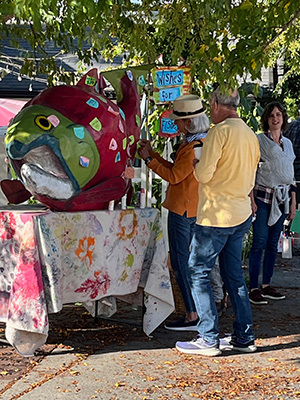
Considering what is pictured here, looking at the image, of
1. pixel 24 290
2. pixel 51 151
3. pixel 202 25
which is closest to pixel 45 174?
pixel 51 151

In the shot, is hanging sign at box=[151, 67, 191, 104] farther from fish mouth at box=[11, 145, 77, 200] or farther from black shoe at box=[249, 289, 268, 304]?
fish mouth at box=[11, 145, 77, 200]

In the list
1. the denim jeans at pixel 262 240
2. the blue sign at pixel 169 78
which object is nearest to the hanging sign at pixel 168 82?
the blue sign at pixel 169 78

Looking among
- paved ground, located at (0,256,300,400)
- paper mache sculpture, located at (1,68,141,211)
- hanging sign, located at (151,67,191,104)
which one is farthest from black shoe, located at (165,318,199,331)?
hanging sign, located at (151,67,191,104)

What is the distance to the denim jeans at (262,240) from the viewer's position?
6961mm

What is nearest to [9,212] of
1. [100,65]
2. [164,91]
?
[164,91]

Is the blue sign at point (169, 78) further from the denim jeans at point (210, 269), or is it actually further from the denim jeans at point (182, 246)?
the denim jeans at point (210, 269)

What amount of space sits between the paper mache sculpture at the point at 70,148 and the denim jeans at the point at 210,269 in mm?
841

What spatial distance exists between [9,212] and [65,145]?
0.62 m

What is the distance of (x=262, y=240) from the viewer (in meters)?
7.00

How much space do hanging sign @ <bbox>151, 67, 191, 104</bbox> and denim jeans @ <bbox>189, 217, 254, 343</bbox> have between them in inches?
97.8

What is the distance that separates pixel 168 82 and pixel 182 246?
215 cm

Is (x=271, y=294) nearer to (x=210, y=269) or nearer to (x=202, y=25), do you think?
(x=210, y=269)

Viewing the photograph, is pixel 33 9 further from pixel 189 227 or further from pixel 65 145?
pixel 189 227

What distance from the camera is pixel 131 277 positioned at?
5.48 meters
